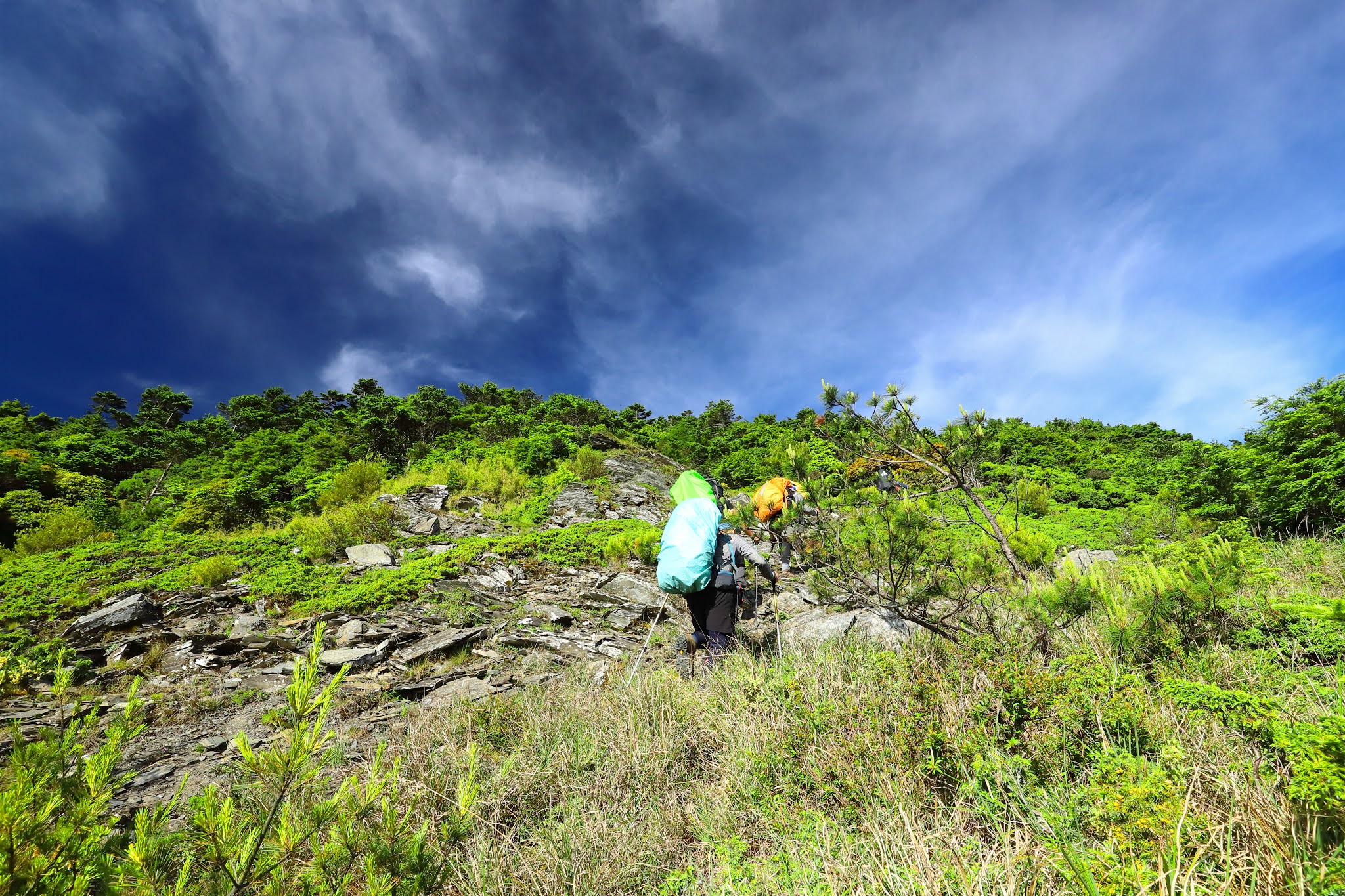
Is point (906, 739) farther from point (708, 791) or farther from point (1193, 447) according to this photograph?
point (1193, 447)

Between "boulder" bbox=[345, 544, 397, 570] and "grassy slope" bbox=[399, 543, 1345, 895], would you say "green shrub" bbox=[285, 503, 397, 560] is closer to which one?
"boulder" bbox=[345, 544, 397, 570]

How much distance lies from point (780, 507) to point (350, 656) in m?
4.51

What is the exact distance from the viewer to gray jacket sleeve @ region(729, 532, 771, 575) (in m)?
4.20

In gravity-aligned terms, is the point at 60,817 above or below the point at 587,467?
below

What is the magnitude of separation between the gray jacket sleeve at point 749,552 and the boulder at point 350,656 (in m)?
3.83

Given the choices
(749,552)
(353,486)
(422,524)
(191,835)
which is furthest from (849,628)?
(353,486)

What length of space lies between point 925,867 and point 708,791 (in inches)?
42.7

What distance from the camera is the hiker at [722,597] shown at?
164 inches

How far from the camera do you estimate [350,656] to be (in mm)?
4852

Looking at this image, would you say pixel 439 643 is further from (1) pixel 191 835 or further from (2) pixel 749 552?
(1) pixel 191 835

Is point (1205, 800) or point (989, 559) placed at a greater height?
point (989, 559)

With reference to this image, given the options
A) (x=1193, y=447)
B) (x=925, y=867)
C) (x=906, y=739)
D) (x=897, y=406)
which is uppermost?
(x=1193, y=447)

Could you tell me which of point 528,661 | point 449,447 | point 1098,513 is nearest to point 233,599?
point 528,661

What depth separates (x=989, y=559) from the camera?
383 cm
